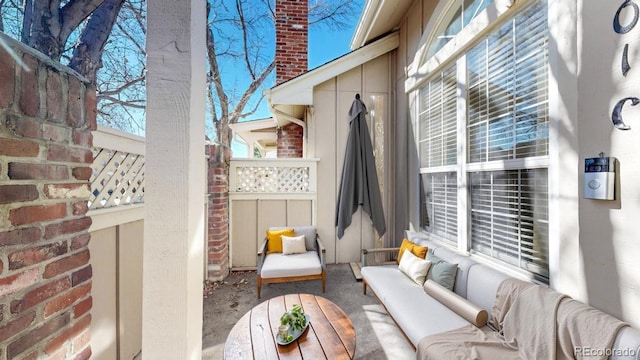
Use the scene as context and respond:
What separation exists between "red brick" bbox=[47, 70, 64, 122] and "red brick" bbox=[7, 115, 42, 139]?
0.24 ft

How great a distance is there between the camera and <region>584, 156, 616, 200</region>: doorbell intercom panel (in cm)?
137

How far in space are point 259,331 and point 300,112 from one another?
14.4ft

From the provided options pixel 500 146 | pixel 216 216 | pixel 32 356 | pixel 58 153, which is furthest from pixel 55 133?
pixel 500 146

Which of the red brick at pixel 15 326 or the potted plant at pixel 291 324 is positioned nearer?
the red brick at pixel 15 326

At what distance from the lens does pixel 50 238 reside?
99 cm

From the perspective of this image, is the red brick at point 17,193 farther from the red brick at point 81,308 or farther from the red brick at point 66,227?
the red brick at point 81,308

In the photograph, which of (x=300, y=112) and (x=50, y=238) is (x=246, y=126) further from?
(x=50, y=238)

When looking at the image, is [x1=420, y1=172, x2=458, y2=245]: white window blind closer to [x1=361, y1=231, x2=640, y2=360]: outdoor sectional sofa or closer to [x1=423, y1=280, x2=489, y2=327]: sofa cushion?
[x1=361, y1=231, x2=640, y2=360]: outdoor sectional sofa

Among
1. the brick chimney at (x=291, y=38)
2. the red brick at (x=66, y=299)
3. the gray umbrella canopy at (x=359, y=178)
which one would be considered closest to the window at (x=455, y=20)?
the gray umbrella canopy at (x=359, y=178)

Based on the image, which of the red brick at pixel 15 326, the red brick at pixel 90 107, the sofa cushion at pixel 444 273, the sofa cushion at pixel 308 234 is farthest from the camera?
the sofa cushion at pixel 308 234

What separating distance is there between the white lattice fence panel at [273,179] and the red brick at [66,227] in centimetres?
293

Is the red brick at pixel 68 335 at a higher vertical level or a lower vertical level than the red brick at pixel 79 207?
lower

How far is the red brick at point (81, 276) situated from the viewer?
109 centimetres

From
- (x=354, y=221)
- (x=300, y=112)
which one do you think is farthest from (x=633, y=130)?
(x=300, y=112)
